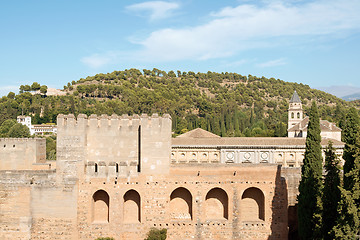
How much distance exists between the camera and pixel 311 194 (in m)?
20.1

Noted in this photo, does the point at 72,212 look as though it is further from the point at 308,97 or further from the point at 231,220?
the point at 308,97

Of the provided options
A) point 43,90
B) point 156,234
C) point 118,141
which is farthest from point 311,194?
point 43,90

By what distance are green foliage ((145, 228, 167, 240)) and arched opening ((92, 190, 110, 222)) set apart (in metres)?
3.03

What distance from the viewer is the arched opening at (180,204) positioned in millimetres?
23516

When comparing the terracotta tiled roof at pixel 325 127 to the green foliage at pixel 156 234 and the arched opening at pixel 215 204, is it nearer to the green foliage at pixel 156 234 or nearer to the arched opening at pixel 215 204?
the arched opening at pixel 215 204

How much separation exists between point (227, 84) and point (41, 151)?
151140 millimetres

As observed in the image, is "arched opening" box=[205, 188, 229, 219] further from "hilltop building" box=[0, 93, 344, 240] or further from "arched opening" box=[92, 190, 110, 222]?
"arched opening" box=[92, 190, 110, 222]

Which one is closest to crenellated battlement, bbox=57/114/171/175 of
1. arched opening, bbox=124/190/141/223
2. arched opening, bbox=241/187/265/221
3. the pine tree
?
arched opening, bbox=124/190/141/223

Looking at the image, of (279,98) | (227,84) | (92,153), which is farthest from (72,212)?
(227,84)

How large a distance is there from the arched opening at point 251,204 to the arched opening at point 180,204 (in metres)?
3.36

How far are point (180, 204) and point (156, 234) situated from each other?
8.03 ft

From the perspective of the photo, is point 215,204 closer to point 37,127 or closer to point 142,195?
point 142,195

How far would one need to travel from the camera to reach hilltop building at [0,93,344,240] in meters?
22.8

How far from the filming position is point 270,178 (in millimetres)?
22844
